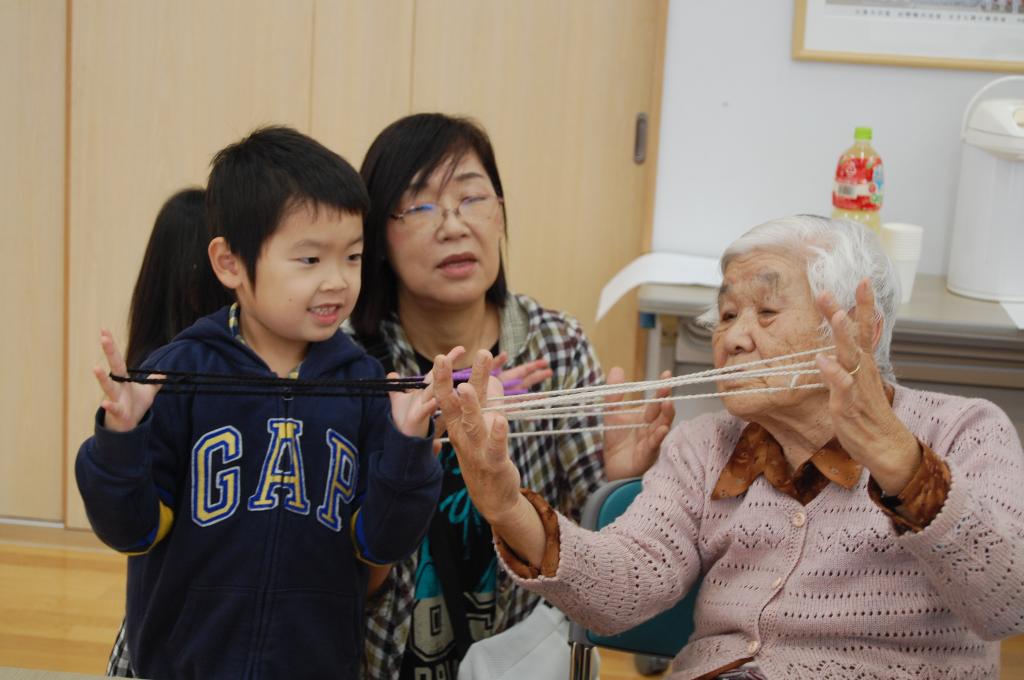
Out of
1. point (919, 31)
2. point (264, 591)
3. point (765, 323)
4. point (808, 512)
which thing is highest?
point (919, 31)

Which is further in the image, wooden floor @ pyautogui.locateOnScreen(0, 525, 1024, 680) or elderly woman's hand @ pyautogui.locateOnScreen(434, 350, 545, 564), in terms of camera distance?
wooden floor @ pyautogui.locateOnScreen(0, 525, 1024, 680)

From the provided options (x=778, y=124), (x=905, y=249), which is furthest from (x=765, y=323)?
(x=778, y=124)

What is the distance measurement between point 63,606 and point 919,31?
267cm

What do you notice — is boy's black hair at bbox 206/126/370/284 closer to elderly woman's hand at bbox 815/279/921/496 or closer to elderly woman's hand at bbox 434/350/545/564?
elderly woman's hand at bbox 434/350/545/564

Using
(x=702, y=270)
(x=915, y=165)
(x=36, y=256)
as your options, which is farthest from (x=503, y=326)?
(x=36, y=256)

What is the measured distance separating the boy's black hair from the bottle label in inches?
63.0

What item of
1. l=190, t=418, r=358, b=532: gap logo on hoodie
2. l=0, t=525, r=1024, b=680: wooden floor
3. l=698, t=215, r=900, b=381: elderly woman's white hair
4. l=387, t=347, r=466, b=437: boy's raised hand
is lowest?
l=0, t=525, r=1024, b=680: wooden floor

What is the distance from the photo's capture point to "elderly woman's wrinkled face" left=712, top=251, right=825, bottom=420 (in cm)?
176

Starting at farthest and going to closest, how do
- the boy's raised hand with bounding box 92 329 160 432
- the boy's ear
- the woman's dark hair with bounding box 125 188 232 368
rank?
the woman's dark hair with bounding box 125 188 232 368 < the boy's ear < the boy's raised hand with bounding box 92 329 160 432

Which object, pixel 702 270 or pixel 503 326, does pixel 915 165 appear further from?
pixel 503 326

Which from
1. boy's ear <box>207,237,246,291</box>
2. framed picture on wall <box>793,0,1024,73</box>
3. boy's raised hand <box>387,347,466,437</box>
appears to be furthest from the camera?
framed picture on wall <box>793,0,1024,73</box>

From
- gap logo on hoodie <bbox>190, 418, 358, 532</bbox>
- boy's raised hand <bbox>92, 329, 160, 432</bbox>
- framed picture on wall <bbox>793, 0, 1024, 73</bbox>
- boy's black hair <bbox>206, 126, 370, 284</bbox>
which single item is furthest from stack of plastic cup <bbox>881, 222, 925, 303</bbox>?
boy's raised hand <bbox>92, 329, 160, 432</bbox>

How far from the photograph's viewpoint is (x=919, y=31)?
3.13 m

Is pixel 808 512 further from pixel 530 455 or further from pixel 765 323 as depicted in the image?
pixel 530 455
